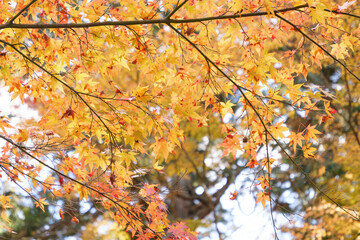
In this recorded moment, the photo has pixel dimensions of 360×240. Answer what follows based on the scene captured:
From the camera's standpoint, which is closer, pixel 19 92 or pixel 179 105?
pixel 179 105

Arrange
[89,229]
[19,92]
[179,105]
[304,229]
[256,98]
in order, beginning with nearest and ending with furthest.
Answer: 1. [179,105]
2. [256,98]
3. [19,92]
4. [304,229]
5. [89,229]

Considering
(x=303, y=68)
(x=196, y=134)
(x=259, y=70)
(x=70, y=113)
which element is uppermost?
(x=196, y=134)

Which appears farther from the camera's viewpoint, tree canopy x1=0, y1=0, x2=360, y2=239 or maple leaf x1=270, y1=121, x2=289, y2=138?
maple leaf x1=270, y1=121, x2=289, y2=138

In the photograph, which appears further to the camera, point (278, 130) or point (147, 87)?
point (278, 130)

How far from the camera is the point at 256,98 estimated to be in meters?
2.14

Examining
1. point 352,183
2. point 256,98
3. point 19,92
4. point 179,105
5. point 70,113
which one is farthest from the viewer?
point 352,183

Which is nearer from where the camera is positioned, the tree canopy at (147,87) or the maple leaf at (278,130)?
the tree canopy at (147,87)

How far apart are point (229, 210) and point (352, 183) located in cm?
286

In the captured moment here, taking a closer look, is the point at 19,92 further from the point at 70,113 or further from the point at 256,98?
the point at 256,98

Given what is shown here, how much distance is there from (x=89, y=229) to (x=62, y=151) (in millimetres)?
4776

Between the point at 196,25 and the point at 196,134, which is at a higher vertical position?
the point at 196,134

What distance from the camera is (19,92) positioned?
7.48 ft

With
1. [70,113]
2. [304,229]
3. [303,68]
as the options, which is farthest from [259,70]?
[304,229]

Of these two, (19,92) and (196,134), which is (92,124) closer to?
(19,92)
